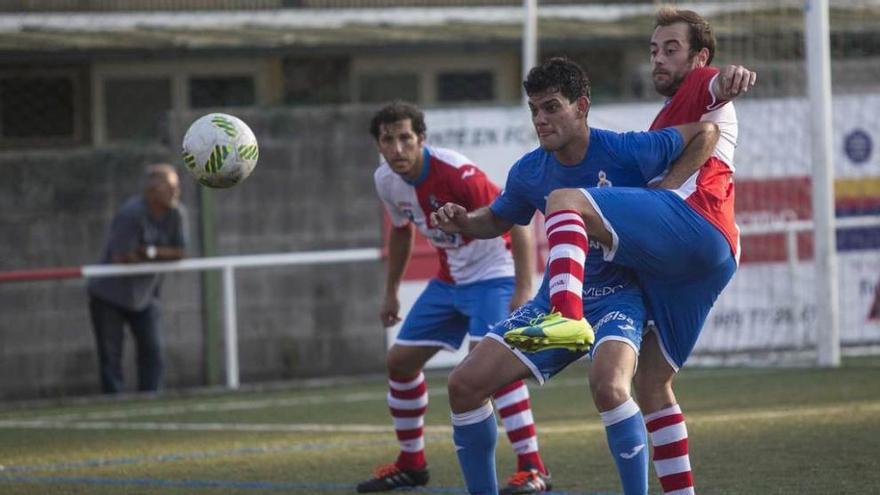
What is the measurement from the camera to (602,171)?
6613 millimetres

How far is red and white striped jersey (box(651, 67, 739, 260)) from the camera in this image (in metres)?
6.48

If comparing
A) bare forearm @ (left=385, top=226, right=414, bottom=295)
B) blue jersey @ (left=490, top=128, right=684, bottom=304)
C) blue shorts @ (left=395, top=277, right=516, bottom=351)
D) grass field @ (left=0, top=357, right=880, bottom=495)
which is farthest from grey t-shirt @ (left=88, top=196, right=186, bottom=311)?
blue jersey @ (left=490, top=128, right=684, bottom=304)

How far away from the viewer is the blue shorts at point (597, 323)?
21.2 feet

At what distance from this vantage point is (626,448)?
6.39 metres

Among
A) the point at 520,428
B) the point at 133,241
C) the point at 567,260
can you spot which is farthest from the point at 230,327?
the point at 567,260

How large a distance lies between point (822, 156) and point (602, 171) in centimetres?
677

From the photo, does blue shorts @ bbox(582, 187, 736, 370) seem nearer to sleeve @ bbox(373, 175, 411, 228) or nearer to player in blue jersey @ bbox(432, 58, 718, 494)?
player in blue jersey @ bbox(432, 58, 718, 494)

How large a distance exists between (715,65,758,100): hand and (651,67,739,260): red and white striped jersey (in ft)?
0.17

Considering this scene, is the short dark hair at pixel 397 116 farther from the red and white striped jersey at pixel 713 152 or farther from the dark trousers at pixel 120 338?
the dark trousers at pixel 120 338

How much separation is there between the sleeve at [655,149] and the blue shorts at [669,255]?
5.7 inches

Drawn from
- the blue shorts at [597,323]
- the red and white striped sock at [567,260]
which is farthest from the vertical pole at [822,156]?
the red and white striped sock at [567,260]

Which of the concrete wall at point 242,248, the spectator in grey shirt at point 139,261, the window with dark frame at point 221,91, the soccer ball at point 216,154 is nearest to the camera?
the soccer ball at point 216,154

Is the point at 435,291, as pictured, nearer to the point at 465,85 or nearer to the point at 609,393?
the point at 609,393

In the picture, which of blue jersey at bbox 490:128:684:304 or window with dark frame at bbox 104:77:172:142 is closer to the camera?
blue jersey at bbox 490:128:684:304
